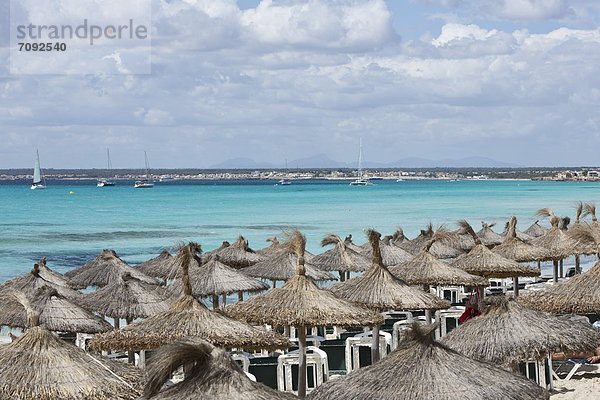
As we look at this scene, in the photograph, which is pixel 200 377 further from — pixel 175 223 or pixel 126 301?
pixel 175 223

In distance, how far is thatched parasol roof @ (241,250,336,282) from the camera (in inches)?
547

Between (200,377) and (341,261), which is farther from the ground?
(200,377)

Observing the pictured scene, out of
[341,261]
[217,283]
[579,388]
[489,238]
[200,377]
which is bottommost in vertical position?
[579,388]

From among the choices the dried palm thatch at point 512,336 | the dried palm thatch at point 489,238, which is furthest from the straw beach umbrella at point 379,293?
the dried palm thatch at point 489,238

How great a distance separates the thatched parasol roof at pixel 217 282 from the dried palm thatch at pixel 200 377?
749 cm

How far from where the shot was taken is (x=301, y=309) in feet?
25.7

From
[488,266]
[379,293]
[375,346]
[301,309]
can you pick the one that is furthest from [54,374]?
[488,266]

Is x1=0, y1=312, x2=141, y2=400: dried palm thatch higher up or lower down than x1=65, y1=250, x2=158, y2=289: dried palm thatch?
higher up

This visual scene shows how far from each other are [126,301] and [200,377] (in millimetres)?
6870

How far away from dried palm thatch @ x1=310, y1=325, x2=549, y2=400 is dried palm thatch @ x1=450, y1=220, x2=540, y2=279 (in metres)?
7.90

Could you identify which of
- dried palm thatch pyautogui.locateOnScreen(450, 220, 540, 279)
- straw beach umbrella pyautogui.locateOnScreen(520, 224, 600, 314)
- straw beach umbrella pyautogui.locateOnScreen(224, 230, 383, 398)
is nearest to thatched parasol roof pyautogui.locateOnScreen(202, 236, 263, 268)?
dried palm thatch pyautogui.locateOnScreen(450, 220, 540, 279)

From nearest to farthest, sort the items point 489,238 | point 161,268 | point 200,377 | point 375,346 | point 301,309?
point 200,377 → point 301,309 → point 375,346 → point 161,268 → point 489,238

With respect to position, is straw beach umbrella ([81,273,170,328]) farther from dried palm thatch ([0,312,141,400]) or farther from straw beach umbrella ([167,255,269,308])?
dried palm thatch ([0,312,141,400])

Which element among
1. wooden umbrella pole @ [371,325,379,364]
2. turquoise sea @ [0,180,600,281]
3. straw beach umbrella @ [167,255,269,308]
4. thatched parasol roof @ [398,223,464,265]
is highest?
straw beach umbrella @ [167,255,269,308]
